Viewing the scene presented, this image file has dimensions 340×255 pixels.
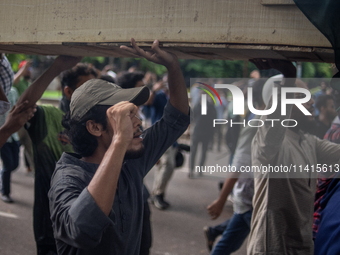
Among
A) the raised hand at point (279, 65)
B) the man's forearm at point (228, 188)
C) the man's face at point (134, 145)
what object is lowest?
the man's forearm at point (228, 188)

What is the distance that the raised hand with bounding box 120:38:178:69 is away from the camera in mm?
1479

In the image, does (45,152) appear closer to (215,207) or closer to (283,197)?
(215,207)

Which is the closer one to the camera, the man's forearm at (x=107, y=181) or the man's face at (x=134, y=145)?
the man's forearm at (x=107, y=181)

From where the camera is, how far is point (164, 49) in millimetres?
1584

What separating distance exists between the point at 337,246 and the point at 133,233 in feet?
2.68

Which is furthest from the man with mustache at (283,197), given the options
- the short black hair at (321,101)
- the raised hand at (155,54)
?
the short black hair at (321,101)

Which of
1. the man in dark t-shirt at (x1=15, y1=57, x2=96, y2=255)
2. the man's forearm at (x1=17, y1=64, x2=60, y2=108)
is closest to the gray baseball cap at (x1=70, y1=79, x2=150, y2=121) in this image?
the man's forearm at (x1=17, y1=64, x2=60, y2=108)

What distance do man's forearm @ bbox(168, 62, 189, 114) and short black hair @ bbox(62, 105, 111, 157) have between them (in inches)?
17.0

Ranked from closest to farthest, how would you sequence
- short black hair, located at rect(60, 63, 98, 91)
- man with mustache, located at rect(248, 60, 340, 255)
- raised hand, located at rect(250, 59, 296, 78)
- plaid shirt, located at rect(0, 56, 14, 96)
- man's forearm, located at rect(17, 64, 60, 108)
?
raised hand, located at rect(250, 59, 296, 78) < man with mustache, located at rect(248, 60, 340, 255) < man's forearm, located at rect(17, 64, 60, 108) < plaid shirt, located at rect(0, 56, 14, 96) < short black hair, located at rect(60, 63, 98, 91)

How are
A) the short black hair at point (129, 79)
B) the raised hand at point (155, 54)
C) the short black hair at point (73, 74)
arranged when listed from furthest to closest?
the short black hair at point (129, 79) → the short black hair at point (73, 74) → the raised hand at point (155, 54)

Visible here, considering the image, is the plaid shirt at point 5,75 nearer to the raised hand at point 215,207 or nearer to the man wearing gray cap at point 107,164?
the man wearing gray cap at point 107,164

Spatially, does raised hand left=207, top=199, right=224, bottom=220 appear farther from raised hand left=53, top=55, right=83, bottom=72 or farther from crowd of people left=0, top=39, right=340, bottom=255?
raised hand left=53, top=55, right=83, bottom=72

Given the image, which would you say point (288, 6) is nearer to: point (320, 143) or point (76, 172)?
point (76, 172)

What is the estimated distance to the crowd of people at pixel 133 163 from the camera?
132 cm
